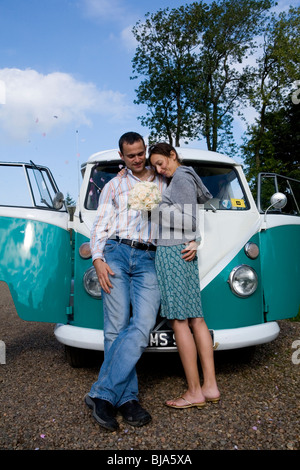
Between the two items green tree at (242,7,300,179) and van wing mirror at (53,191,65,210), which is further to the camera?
green tree at (242,7,300,179)

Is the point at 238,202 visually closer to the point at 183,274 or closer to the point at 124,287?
the point at 183,274

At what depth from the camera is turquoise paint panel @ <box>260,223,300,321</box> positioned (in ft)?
10.8

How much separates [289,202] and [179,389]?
7.08 feet

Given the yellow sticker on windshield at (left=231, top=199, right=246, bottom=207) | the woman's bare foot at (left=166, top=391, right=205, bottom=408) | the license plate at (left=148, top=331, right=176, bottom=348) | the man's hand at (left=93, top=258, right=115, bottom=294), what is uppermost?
the yellow sticker on windshield at (left=231, top=199, right=246, bottom=207)

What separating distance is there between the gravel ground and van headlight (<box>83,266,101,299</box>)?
31.4 inches

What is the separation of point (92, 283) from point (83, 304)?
18cm

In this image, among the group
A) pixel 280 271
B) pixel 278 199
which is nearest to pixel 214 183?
pixel 278 199

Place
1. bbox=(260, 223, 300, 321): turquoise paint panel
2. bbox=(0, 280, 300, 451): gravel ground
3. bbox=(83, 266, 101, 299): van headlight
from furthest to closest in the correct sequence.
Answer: bbox=(260, 223, 300, 321): turquoise paint panel
bbox=(83, 266, 101, 299): van headlight
bbox=(0, 280, 300, 451): gravel ground

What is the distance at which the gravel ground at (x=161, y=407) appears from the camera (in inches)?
94.0

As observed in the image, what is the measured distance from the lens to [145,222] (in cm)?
297

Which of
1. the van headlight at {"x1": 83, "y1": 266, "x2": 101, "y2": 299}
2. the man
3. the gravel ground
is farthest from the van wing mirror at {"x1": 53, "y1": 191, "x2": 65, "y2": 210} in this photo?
the gravel ground

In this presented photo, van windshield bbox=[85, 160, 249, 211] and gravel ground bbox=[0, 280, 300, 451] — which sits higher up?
van windshield bbox=[85, 160, 249, 211]

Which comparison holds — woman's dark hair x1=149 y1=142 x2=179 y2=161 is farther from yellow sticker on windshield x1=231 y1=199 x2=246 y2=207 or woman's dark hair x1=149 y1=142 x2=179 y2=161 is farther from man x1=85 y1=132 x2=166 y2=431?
yellow sticker on windshield x1=231 y1=199 x2=246 y2=207

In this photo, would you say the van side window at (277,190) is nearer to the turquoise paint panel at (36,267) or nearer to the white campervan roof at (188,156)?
the white campervan roof at (188,156)
